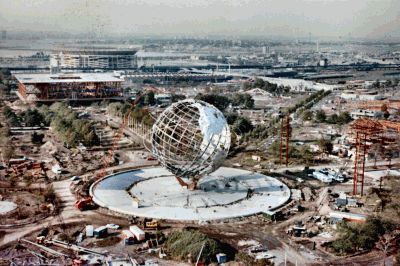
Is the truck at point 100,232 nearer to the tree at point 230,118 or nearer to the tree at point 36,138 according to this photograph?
the tree at point 36,138

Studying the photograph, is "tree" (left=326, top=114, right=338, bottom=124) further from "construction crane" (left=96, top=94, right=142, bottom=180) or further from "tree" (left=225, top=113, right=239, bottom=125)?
"construction crane" (left=96, top=94, right=142, bottom=180)

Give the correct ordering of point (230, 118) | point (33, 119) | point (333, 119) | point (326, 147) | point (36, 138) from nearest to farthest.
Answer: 1. point (326, 147)
2. point (36, 138)
3. point (33, 119)
4. point (230, 118)
5. point (333, 119)

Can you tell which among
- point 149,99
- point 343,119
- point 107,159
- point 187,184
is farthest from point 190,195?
point 149,99

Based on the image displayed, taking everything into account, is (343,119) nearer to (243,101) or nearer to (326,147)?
(326,147)

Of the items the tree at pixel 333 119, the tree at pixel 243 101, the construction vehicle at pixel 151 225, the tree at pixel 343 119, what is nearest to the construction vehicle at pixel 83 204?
the construction vehicle at pixel 151 225

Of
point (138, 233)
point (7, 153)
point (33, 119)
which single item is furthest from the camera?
point (33, 119)

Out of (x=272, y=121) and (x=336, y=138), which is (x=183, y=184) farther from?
(x=272, y=121)
